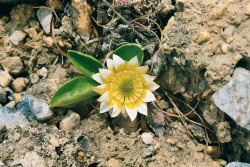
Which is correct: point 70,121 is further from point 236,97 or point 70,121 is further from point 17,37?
point 236,97

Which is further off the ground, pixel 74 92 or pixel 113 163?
pixel 74 92

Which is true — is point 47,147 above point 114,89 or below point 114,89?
below

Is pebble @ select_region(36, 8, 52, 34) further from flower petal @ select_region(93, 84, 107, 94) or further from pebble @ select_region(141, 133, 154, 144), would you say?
pebble @ select_region(141, 133, 154, 144)

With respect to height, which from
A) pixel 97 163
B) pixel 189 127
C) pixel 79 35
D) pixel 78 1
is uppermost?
pixel 78 1

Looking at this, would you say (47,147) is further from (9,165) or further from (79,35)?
(79,35)

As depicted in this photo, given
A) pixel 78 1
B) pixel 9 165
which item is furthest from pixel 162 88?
pixel 9 165

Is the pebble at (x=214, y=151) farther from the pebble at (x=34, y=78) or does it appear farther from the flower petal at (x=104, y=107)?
the pebble at (x=34, y=78)

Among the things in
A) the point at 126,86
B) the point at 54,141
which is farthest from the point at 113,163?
the point at 126,86

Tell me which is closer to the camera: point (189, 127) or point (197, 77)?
point (197, 77)
